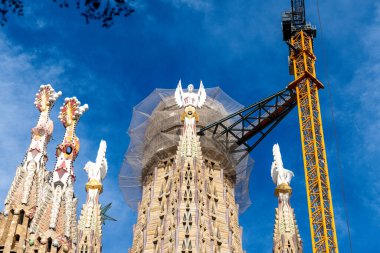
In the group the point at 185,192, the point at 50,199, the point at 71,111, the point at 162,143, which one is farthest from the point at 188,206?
the point at 71,111

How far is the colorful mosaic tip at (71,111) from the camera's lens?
37594mm

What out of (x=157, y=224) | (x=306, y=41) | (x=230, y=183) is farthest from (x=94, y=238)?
(x=306, y=41)

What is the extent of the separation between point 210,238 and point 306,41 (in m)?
21.4

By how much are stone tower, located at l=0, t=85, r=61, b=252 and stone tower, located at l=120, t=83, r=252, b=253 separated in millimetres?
6928

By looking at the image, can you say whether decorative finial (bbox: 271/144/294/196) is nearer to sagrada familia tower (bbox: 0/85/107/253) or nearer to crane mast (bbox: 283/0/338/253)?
crane mast (bbox: 283/0/338/253)

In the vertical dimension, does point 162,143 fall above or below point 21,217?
above

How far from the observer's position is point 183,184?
35.7 meters

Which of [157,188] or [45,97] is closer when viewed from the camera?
[45,97]

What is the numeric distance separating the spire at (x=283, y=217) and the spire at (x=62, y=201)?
39.0ft

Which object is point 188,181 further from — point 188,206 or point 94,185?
point 94,185

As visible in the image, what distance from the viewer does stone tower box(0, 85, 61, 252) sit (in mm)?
27203

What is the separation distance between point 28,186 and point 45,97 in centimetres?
779

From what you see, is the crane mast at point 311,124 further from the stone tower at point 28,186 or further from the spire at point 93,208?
the stone tower at point 28,186

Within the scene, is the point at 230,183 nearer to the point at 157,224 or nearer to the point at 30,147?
the point at 157,224
